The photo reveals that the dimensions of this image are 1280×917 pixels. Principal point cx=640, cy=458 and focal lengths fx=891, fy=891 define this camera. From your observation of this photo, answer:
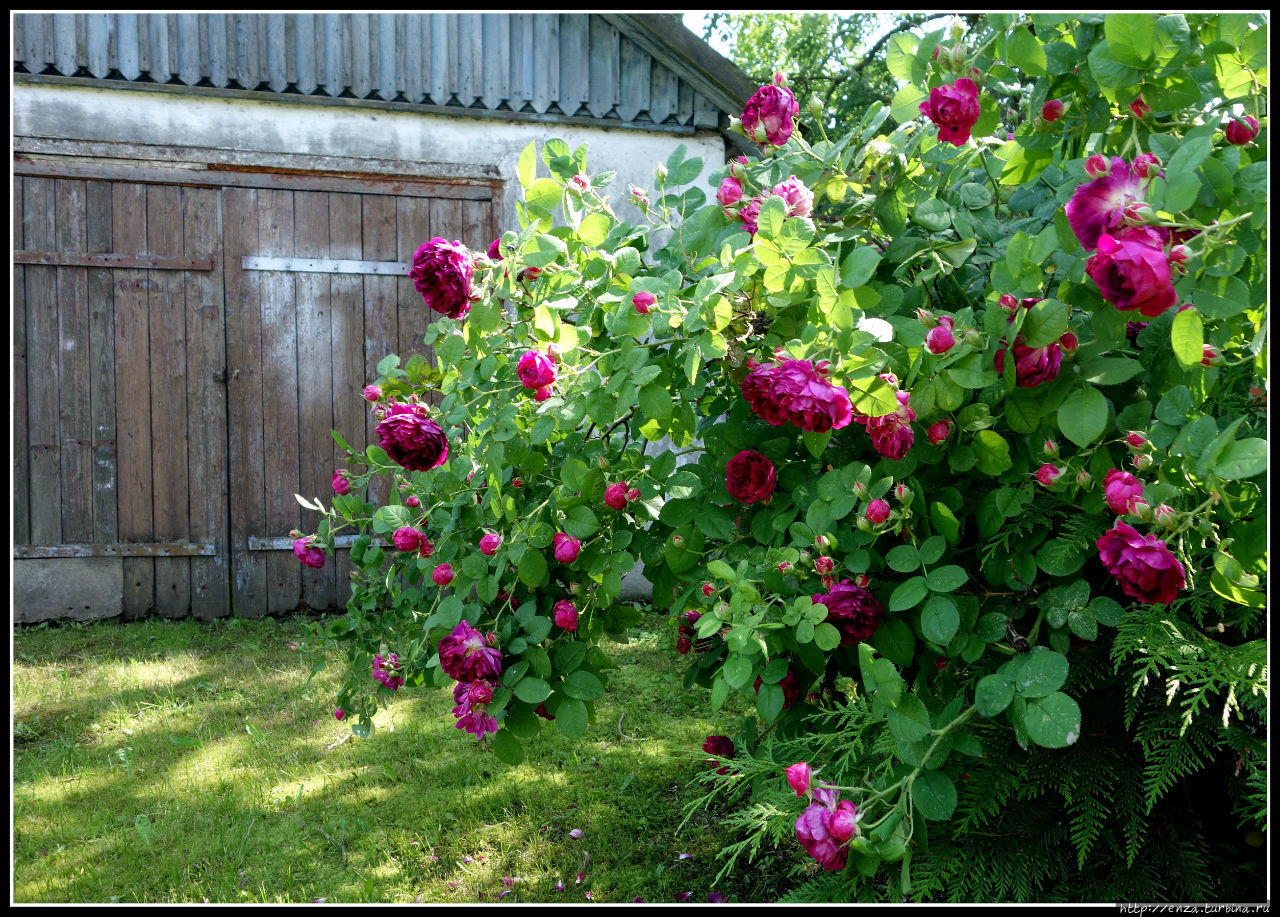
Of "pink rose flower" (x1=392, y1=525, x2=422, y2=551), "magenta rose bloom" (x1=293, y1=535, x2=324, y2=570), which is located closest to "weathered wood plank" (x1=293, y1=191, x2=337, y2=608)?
"magenta rose bloom" (x1=293, y1=535, x2=324, y2=570)

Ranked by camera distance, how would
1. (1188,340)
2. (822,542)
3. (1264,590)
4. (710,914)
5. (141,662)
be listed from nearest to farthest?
(1188,340) < (1264,590) < (822,542) < (710,914) < (141,662)

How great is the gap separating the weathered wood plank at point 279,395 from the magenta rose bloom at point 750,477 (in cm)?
359

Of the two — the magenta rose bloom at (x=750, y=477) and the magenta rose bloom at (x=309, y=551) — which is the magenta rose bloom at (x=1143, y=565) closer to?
the magenta rose bloom at (x=750, y=477)

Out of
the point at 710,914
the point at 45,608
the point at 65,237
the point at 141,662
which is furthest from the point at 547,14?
the point at 710,914

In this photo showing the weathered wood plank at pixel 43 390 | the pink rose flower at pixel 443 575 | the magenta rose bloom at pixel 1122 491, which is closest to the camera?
the magenta rose bloom at pixel 1122 491

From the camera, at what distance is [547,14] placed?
4.34 metres

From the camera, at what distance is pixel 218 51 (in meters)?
4.17

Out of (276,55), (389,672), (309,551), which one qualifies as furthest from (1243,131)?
(276,55)

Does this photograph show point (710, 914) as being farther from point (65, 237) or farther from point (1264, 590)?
point (65, 237)

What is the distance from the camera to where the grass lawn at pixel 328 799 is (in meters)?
1.97

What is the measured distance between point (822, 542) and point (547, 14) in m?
3.94

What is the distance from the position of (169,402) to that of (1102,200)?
14.4 ft

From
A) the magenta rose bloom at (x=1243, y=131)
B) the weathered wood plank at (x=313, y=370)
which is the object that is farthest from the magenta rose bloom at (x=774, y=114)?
the weathered wood plank at (x=313, y=370)

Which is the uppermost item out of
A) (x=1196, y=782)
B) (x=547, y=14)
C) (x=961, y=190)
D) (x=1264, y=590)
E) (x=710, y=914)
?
(x=547, y=14)
